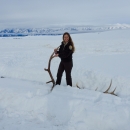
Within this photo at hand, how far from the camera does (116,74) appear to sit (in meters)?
6.94

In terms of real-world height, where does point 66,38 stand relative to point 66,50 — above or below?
above

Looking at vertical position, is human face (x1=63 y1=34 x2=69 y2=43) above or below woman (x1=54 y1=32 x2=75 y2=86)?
above

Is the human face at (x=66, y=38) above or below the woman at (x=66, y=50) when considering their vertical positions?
above

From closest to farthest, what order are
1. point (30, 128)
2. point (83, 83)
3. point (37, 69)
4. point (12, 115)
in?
point (30, 128)
point (12, 115)
point (83, 83)
point (37, 69)

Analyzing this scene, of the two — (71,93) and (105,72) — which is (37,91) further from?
(105,72)

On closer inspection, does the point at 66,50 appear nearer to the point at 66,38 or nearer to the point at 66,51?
the point at 66,51

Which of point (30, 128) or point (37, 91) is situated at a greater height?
point (37, 91)

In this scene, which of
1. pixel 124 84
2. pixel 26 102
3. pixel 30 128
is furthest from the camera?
pixel 124 84

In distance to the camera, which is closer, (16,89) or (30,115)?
(30,115)

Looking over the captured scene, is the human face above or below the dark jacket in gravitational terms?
above

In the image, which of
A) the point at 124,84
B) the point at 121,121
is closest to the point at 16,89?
the point at 121,121

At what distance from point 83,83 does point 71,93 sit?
172 cm

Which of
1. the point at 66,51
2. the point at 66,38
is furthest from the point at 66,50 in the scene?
the point at 66,38

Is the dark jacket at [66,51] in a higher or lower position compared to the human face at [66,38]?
lower
